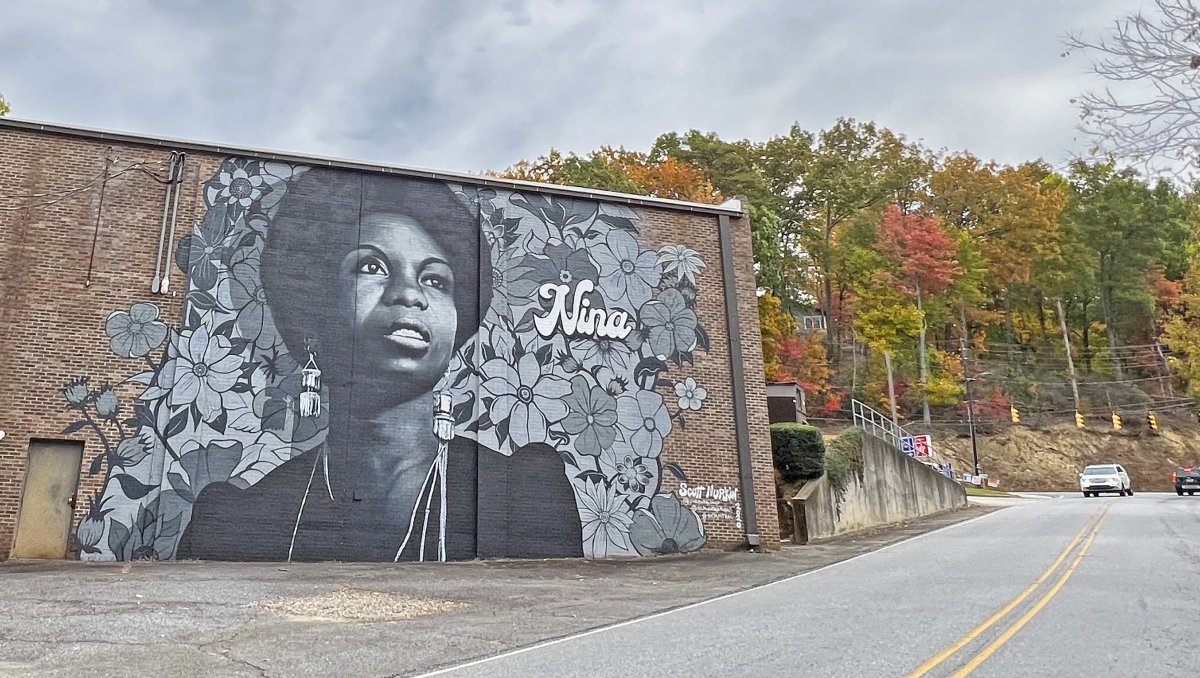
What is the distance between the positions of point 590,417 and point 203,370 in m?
7.07

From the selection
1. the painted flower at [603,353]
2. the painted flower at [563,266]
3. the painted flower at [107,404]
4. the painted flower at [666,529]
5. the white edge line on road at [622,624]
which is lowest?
the white edge line on road at [622,624]

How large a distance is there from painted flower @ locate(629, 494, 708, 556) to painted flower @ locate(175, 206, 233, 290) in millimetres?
9149

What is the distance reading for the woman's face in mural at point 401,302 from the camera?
14.8 m

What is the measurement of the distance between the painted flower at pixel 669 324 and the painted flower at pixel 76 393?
10195 millimetres

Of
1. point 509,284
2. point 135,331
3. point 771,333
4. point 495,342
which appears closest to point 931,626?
point 495,342

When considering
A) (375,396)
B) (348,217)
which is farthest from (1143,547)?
(348,217)

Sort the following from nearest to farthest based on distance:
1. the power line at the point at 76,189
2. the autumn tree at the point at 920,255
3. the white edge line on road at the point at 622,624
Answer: the white edge line on road at the point at 622,624 → the power line at the point at 76,189 → the autumn tree at the point at 920,255

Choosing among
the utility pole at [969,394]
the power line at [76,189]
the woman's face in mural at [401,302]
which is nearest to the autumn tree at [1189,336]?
the utility pole at [969,394]

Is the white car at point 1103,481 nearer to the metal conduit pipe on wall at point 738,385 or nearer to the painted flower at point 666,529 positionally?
the metal conduit pipe on wall at point 738,385

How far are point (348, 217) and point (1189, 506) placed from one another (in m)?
26.0

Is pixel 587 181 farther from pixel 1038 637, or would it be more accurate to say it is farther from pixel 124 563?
pixel 1038 637

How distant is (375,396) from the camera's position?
14.5 m

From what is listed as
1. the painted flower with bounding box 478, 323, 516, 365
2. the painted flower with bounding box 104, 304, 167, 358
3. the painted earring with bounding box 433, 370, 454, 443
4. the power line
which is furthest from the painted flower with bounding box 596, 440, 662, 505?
the power line

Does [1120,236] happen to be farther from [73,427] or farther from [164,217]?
[73,427]
